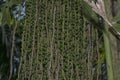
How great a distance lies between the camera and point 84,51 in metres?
1.08

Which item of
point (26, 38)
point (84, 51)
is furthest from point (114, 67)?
point (26, 38)

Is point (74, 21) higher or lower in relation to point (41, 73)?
higher

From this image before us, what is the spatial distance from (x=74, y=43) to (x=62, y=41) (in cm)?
4

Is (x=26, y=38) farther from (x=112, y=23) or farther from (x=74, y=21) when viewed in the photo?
(x=112, y=23)

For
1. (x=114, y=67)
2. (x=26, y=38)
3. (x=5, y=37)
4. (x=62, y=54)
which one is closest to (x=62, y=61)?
(x=62, y=54)

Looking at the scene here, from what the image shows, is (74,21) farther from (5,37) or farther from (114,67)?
(5,37)

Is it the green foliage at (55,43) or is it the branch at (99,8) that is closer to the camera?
the green foliage at (55,43)

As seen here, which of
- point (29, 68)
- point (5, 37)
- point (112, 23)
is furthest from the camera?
point (5, 37)

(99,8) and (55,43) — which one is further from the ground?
(99,8)

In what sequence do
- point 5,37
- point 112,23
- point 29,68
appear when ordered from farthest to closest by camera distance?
point 5,37 → point 112,23 → point 29,68

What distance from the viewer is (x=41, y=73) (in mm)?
996

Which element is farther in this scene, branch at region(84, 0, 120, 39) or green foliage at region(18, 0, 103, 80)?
branch at region(84, 0, 120, 39)

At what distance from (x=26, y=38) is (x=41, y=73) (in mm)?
147

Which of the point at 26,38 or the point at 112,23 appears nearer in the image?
the point at 26,38
